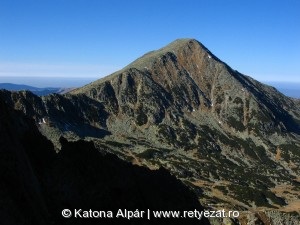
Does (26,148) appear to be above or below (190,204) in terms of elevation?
above

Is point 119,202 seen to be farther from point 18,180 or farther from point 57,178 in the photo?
point 18,180

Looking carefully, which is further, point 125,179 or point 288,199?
point 288,199

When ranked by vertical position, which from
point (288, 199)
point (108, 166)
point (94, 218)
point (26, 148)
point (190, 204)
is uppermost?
point (26, 148)

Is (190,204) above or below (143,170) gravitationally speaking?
below

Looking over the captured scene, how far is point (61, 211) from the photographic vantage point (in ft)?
119

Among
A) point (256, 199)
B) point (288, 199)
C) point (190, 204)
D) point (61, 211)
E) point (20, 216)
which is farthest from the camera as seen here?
point (288, 199)

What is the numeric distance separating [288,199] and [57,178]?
Result: 168369mm

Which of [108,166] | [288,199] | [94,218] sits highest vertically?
[108,166]

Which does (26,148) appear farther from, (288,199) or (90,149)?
(288,199)

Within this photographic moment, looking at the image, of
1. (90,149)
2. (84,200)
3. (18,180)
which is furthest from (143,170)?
(18,180)

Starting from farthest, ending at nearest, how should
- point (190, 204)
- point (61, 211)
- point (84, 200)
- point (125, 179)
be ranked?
point (190, 204)
point (125, 179)
point (84, 200)
point (61, 211)

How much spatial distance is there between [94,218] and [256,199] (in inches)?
5853

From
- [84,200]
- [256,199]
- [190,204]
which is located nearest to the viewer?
[84,200]

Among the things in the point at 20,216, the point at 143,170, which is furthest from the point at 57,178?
the point at 143,170
